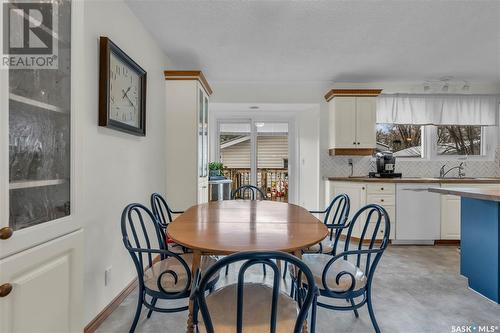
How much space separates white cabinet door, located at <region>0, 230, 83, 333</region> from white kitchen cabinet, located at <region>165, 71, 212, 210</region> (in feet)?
6.87

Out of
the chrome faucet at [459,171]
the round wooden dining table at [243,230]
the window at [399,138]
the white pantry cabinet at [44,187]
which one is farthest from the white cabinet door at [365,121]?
the white pantry cabinet at [44,187]

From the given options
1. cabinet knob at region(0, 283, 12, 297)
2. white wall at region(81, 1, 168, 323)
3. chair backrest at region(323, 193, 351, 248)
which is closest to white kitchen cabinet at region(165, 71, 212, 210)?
white wall at region(81, 1, 168, 323)

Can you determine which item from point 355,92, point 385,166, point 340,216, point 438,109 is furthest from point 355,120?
point 340,216

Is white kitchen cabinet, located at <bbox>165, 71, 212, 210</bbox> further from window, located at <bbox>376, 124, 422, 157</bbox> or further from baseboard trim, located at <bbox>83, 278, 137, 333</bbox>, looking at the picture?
window, located at <bbox>376, 124, 422, 157</bbox>

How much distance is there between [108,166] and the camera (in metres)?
2.07

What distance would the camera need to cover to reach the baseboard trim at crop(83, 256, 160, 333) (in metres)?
1.85

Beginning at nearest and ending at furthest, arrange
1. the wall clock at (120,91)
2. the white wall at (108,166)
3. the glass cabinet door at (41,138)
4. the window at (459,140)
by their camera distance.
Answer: the glass cabinet door at (41,138) < the white wall at (108,166) < the wall clock at (120,91) < the window at (459,140)

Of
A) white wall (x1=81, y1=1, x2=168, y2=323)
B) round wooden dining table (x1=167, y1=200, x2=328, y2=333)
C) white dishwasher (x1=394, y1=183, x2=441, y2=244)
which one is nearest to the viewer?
round wooden dining table (x1=167, y1=200, x2=328, y2=333)

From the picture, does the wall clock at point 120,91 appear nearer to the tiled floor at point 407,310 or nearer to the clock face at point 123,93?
the clock face at point 123,93

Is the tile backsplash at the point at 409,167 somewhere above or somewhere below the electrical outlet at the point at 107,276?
above

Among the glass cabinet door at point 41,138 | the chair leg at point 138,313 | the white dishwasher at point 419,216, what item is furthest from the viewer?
the white dishwasher at point 419,216

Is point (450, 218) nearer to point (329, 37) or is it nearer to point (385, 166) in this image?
point (385, 166)

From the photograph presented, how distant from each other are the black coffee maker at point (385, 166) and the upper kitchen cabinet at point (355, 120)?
0.82ft

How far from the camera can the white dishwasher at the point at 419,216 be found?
3.83 meters
